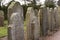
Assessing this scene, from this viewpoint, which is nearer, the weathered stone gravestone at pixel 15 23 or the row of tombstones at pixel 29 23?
A: the weathered stone gravestone at pixel 15 23

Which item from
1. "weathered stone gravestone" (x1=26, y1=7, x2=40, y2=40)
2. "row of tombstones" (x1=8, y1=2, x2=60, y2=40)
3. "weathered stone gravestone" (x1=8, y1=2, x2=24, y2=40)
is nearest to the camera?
"weathered stone gravestone" (x1=8, y1=2, x2=24, y2=40)

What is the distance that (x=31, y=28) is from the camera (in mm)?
10055

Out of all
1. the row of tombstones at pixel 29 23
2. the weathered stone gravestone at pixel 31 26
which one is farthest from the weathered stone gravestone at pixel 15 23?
the weathered stone gravestone at pixel 31 26

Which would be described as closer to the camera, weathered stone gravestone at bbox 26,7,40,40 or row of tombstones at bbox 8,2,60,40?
row of tombstones at bbox 8,2,60,40

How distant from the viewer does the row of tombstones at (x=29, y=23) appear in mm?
7922

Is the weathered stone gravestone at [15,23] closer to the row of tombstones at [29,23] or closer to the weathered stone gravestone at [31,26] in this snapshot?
the row of tombstones at [29,23]

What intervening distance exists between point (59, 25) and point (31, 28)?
7078 millimetres

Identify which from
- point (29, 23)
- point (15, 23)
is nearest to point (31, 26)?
point (29, 23)

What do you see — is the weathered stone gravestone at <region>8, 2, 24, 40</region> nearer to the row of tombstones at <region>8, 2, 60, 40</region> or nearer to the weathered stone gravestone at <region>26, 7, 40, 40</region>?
the row of tombstones at <region>8, 2, 60, 40</region>

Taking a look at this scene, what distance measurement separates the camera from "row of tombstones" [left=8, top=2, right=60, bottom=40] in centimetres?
792

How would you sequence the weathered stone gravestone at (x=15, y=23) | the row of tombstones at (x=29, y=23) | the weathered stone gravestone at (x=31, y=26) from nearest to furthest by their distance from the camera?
1. the weathered stone gravestone at (x=15, y=23)
2. the row of tombstones at (x=29, y=23)
3. the weathered stone gravestone at (x=31, y=26)

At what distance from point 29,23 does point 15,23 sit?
206 cm

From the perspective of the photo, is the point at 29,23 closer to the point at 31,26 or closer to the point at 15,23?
the point at 31,26

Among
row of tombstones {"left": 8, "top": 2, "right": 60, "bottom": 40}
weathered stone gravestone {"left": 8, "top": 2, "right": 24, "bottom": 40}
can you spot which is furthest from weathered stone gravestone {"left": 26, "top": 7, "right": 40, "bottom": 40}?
weathered stone gravestone {"left": 8, "top": 2, "right": 24, "bottom": 40}
